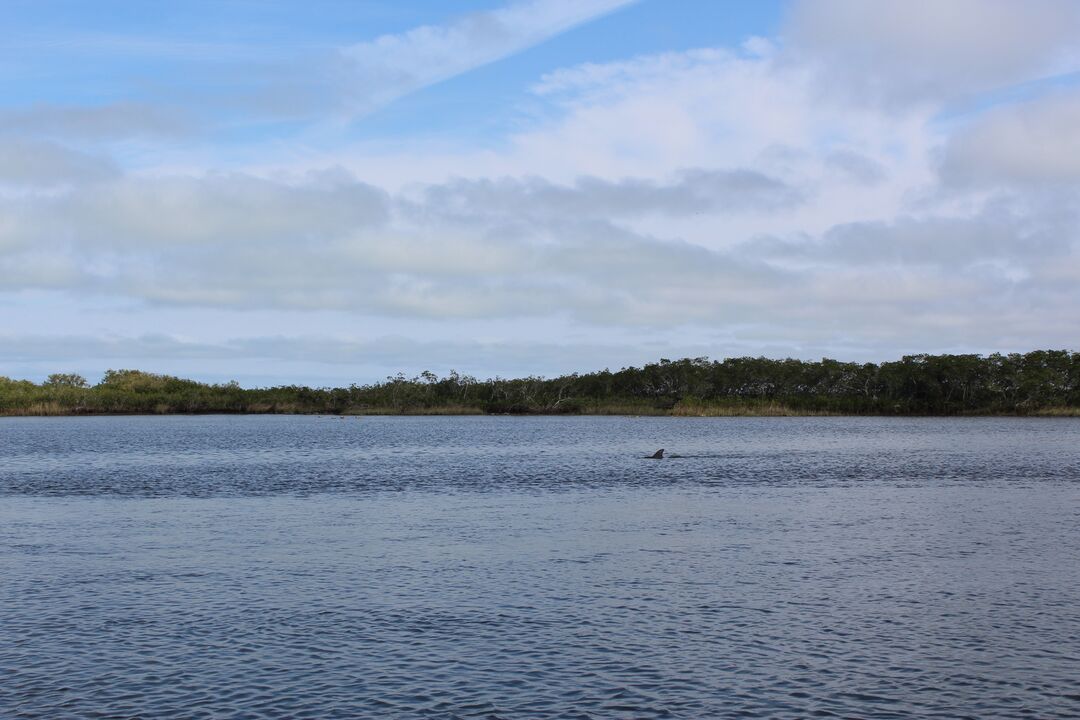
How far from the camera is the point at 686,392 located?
609ft

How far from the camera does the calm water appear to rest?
54.6ft

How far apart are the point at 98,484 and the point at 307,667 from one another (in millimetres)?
39958

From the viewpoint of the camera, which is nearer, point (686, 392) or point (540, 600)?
point (540, 600)

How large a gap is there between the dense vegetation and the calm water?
123 metres

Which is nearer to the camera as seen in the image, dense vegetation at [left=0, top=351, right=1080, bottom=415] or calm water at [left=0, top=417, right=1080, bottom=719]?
calm water at [left=0, top=417, right=1080, bottom=719]

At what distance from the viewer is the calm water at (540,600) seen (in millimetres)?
16656

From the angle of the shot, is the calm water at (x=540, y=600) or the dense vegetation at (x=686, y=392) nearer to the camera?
the calm water at (x=540, y=600)

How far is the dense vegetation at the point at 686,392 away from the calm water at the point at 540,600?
123 m

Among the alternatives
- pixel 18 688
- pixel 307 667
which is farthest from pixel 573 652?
pixel 18 688

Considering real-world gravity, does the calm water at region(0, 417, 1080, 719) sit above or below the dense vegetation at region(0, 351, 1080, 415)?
below

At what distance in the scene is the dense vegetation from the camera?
165500mm

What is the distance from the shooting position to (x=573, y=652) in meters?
19.2

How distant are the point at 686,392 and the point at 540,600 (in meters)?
164

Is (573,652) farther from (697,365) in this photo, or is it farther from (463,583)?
(697,365)
